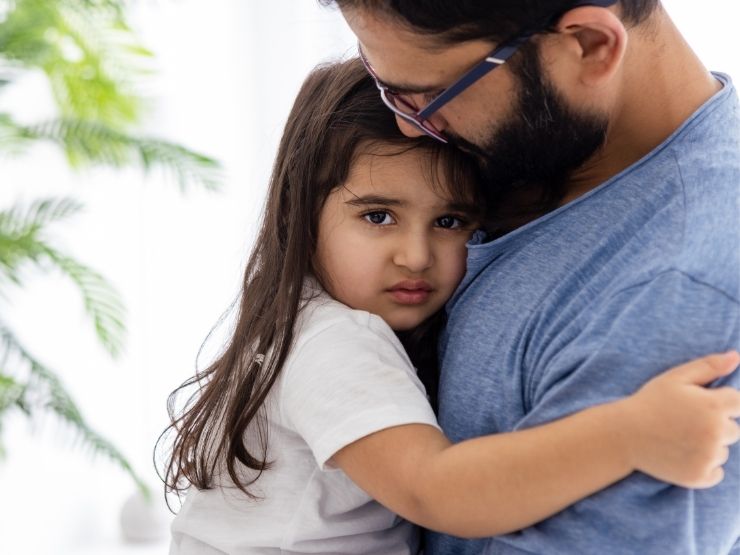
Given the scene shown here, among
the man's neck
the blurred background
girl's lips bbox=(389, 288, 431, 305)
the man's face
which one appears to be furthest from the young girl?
the blurred background

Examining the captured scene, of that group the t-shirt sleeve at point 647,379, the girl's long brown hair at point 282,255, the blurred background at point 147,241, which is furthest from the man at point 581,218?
the blurred background at point 147,241

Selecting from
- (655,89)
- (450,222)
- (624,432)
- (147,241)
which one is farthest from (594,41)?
(147,241)

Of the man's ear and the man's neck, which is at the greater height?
the man's ear

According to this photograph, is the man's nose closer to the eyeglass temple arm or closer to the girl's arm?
the eyeglass temple arm

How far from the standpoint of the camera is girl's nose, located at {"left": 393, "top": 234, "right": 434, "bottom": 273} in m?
1.33

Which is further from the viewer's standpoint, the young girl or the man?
the young girl

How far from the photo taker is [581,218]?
117 centimetres

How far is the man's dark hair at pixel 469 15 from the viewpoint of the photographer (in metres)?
A: 1.11

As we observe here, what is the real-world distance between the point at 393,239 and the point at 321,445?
1.04 feet

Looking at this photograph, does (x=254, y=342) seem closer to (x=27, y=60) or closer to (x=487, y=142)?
(x=487, y=142)

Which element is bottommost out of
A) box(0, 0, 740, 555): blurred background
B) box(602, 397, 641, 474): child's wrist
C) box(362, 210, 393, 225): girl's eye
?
box(0, 0, 740, 555): blurred background

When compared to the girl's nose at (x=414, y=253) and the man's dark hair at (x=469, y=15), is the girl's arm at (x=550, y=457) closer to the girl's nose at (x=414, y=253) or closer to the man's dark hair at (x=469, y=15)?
the girl's nose at (x=414, y=253)

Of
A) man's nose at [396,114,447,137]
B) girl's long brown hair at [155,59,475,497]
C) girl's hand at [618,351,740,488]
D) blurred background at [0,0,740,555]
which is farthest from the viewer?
blurred background at [0,0,740,555]

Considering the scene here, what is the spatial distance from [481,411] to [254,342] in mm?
365
